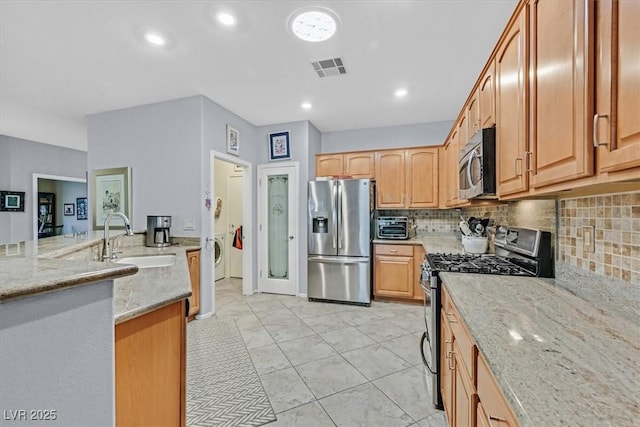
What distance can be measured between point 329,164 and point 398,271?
1885 millimetres

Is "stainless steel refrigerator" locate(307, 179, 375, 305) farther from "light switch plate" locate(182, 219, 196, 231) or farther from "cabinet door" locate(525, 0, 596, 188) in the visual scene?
"cabinet door" locate(525, 0, 596, 188)

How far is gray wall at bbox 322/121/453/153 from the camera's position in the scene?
4285mm

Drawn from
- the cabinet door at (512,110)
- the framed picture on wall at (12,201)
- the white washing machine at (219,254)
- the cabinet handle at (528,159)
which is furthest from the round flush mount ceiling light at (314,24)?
the framed picture on wall at (12,201)

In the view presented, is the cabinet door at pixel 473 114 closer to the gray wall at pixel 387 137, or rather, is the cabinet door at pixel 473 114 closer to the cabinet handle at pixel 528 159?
the cabinet handle at pixel 528 159

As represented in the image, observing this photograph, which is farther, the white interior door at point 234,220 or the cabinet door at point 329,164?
the white interior door at point 234,220

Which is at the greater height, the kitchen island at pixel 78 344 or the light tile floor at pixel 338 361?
the kitchen island at pixel 78 344

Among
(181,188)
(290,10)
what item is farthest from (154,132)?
(290,10)

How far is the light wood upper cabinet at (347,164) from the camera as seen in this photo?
14.1ft

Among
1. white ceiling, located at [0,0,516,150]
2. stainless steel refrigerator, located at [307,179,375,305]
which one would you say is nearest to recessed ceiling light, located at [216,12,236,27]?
white ceiling, located at [0,0,516,150]

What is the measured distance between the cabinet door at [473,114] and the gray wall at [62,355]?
7.94 ft

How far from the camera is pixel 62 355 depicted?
682mm

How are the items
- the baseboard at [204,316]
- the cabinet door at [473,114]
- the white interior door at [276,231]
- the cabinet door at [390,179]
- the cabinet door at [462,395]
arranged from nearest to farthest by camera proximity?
1. the cabinet door at [462,395]
2. the cabinet door at [473,114]
3. the baseboard at [204,316]
4. the cabinet door at [390,179]
5. the white interior door at [276,231]

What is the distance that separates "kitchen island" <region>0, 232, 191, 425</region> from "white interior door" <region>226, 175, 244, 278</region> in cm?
429

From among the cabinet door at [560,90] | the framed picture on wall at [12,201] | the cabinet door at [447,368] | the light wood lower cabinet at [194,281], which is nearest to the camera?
the cabinet door at [560,90]
